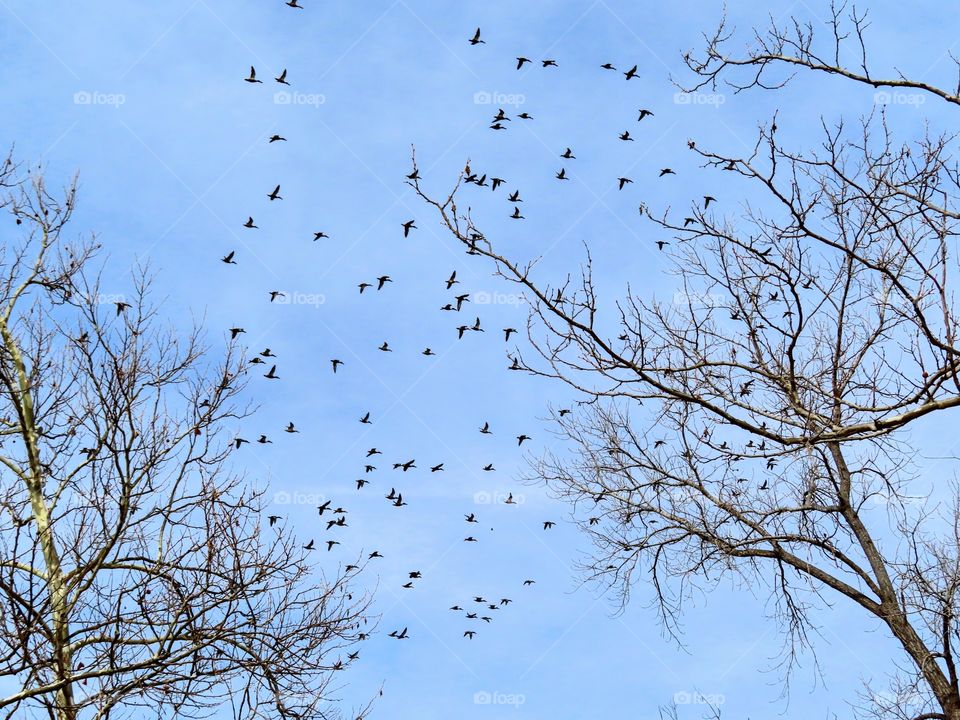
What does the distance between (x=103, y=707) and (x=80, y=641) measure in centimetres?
127

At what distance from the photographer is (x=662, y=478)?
41.9ft

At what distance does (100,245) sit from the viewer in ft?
40.8

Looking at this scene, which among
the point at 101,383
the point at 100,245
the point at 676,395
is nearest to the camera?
the point at 676,395

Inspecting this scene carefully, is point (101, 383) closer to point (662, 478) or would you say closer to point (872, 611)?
point (662, 478)

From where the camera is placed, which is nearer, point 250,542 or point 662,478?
Result: point 250,542

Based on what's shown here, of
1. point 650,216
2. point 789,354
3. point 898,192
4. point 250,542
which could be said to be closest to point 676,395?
point 789,354

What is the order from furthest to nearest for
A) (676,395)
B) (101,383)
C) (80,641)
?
(101,383) → (80,641) → (676,395)

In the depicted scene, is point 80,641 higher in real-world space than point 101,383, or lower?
lower

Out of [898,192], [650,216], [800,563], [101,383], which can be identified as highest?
[101,383]

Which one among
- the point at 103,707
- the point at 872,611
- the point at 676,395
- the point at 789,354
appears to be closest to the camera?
the point at 676,395

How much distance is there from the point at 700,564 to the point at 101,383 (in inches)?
319

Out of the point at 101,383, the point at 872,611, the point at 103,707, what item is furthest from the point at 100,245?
the point at 872,611

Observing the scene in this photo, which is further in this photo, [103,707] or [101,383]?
[101,383]

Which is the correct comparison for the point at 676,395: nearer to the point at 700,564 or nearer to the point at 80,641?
the point at 700,564
